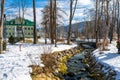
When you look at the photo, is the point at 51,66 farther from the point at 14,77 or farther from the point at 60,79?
the point at 14,77

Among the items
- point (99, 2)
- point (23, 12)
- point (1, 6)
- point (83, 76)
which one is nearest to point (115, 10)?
point (99, 2)

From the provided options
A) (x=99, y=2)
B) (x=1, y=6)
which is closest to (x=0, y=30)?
(x=1, y=6)

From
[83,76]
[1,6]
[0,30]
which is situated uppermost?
[1,6]

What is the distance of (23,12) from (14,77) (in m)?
45.1

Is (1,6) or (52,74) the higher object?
(1,6)

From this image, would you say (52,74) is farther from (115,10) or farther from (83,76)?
(115,10)

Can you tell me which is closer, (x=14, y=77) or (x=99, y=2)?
(x=14, y=77)

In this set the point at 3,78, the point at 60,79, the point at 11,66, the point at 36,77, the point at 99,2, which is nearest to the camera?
the point at 3,78

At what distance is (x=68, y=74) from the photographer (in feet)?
62.8

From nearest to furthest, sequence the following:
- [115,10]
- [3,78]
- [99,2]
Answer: [3,78], [99,2], [115,10]

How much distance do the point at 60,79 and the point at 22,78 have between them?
161 inches

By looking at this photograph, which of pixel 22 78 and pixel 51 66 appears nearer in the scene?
pixel 22 78

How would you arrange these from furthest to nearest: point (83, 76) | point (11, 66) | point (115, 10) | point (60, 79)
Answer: point (115, 10), point (83, 76), point (60, 79), point (11, 66)

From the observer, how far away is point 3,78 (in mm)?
13203
